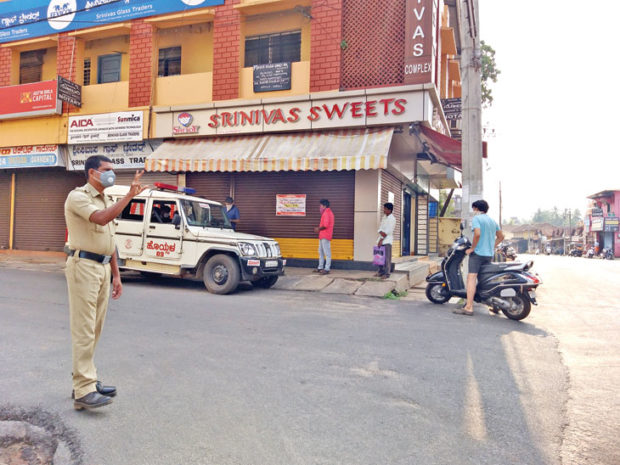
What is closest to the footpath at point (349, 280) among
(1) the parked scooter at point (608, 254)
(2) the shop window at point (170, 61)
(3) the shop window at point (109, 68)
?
(3) the shop window at point (109, 68)

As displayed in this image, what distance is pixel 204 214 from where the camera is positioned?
9242 millimetres

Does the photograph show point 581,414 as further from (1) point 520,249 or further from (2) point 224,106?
(1) point 520,249

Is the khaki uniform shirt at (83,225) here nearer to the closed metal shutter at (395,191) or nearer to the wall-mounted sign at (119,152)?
the closed metal shutter at (395,191)

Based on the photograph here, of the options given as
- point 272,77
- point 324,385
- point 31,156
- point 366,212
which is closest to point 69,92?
point 31,156

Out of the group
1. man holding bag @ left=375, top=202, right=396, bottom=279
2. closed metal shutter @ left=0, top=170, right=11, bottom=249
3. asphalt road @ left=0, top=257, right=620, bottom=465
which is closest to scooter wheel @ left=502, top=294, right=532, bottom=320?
asphalt road @ left=0, top=257, right=620, bottom=465

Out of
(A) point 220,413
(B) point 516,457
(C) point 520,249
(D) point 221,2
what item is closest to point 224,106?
(D) point 221,2

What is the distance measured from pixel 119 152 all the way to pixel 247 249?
28.8ft

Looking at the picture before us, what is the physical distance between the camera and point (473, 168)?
27.6ft

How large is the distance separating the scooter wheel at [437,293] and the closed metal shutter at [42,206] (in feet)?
43.0

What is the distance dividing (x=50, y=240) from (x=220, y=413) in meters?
15.7

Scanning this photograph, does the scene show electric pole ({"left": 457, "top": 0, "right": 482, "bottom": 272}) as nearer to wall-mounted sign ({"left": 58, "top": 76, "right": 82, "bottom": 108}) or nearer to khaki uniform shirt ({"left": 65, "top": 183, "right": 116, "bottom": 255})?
khaki uniform shirt ({"left": 65, "top": 183, "right": 116, "bottom": 255})

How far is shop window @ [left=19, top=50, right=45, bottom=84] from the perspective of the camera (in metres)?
17.0

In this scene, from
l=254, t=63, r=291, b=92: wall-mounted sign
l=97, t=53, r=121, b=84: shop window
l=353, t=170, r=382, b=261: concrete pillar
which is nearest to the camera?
l=353, t=170, r=382, b=261: concrete pillar

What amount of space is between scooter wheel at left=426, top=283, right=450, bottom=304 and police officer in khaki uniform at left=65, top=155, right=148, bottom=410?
609 centimetres
